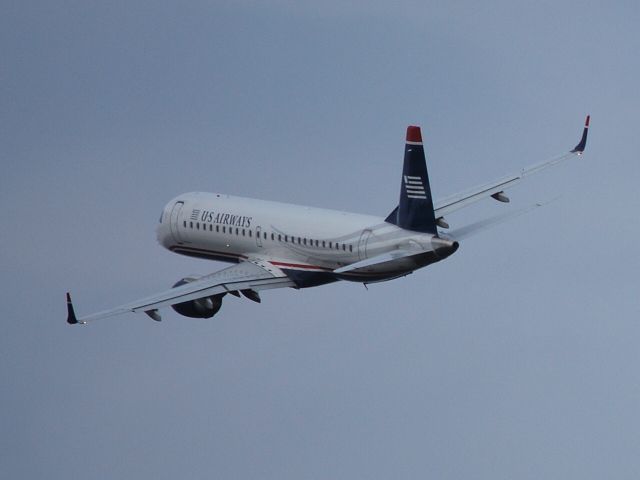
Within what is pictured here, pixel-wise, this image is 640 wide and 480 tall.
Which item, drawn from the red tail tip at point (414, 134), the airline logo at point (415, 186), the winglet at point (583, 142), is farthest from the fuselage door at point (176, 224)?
the winglet at point (583, 142)

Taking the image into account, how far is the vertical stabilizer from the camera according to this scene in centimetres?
12206

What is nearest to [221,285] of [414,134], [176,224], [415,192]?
[176,224]

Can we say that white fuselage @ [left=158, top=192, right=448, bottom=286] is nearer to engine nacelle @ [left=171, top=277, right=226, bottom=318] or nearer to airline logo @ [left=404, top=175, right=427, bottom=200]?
airline logo @ [left=404, top=175, right=427, bottom=200]

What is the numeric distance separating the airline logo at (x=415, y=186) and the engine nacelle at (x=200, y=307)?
13.5 meters

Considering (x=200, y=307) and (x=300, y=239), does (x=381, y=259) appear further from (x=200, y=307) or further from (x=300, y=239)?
(x=200, y=307)

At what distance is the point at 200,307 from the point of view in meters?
128

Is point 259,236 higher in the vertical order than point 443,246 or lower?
higher

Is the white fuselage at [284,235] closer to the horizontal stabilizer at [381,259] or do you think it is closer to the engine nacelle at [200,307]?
the horizontal stabilizer at [381,259]

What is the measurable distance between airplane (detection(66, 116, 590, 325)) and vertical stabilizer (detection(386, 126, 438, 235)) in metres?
0.05

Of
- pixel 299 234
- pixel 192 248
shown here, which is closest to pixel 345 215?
pixel 299 234

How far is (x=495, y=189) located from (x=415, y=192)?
1393 centimetres

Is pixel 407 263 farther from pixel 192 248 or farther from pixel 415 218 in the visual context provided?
pixel 192 248

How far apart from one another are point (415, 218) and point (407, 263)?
2549 mm

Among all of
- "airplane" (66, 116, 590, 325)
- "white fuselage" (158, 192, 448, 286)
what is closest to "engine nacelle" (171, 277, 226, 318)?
"airplane" (66, 116, 590, 325)
